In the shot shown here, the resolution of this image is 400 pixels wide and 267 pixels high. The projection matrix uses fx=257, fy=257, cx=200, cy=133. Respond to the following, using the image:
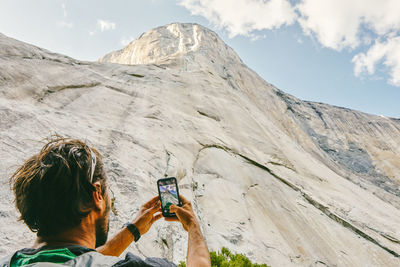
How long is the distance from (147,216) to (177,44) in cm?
3122

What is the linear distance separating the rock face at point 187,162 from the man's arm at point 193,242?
6.72ft

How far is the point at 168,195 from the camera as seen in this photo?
238 cm

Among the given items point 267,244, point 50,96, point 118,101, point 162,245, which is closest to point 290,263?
point 267,244

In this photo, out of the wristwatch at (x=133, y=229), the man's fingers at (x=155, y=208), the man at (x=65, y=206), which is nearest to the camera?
the man at (x=65, y=206)

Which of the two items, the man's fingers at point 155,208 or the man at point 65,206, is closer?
the man at point 65,206

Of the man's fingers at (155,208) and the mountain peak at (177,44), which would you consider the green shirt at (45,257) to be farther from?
the mountain peak at (177,44)

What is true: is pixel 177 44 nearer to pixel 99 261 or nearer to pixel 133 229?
pixel 133 229

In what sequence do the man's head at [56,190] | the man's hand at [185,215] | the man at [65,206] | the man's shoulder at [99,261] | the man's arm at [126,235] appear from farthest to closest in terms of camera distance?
Result: the man's arm at [126,235] < the man's hand at [185,215] < the man's head at [56,190] < the man at [65,206] < the man's shoulder at [99,261]

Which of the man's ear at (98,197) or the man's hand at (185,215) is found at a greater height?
the man's ear at (98,197)

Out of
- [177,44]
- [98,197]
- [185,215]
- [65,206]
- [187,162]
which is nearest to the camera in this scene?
[65,206]

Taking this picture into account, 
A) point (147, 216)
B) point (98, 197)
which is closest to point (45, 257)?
point (98, 197)

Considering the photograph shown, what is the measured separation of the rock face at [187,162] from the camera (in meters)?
5.27

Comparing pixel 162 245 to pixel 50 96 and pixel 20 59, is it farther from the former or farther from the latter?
pixel 20 59

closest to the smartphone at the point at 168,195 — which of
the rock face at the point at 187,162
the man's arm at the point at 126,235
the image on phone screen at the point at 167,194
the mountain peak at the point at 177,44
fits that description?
the image on phone screen at the point at 167,194
